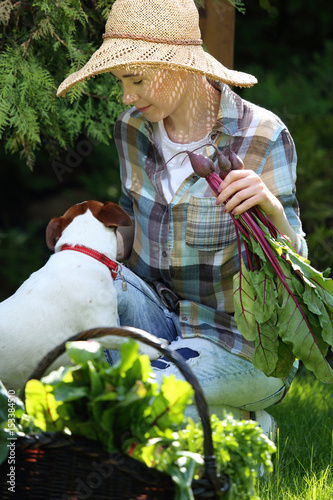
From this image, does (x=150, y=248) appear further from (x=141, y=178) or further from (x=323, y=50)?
(x=323, y=50)

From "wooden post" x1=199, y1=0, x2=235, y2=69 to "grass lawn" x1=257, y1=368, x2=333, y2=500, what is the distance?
70.8 inches

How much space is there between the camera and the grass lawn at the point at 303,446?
2.32 m

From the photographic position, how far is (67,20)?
3059 millimetres

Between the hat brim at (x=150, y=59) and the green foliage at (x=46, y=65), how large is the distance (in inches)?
15.9

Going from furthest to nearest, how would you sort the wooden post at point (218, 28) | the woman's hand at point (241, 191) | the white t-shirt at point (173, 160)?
the wooden post at point (218, 28)
the white t-shirt at point (173, 160)
the woman's hand at point (241, 191)

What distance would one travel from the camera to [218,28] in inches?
137

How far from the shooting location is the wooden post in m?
3.43

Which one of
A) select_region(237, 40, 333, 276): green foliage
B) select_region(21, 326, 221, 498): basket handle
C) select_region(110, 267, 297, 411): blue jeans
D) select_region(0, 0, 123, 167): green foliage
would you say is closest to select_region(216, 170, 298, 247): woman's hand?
select_region(110, 267, 297, 411): blue jeans

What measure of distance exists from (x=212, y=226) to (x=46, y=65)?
128 cm

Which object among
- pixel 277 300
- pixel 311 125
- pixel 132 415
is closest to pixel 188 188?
pixel 277 300

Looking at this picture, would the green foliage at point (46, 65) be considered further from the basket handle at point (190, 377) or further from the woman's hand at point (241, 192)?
the basket handle at point (190, 377)

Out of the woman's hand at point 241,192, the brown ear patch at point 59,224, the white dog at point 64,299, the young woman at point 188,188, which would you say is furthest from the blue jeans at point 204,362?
the woman's hand at point 241,192

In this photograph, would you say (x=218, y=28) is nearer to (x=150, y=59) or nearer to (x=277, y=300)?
(x=150, y=59)

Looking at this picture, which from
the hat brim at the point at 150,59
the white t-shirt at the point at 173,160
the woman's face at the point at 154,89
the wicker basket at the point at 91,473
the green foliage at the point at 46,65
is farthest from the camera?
the green foliage at the point at 46,65
